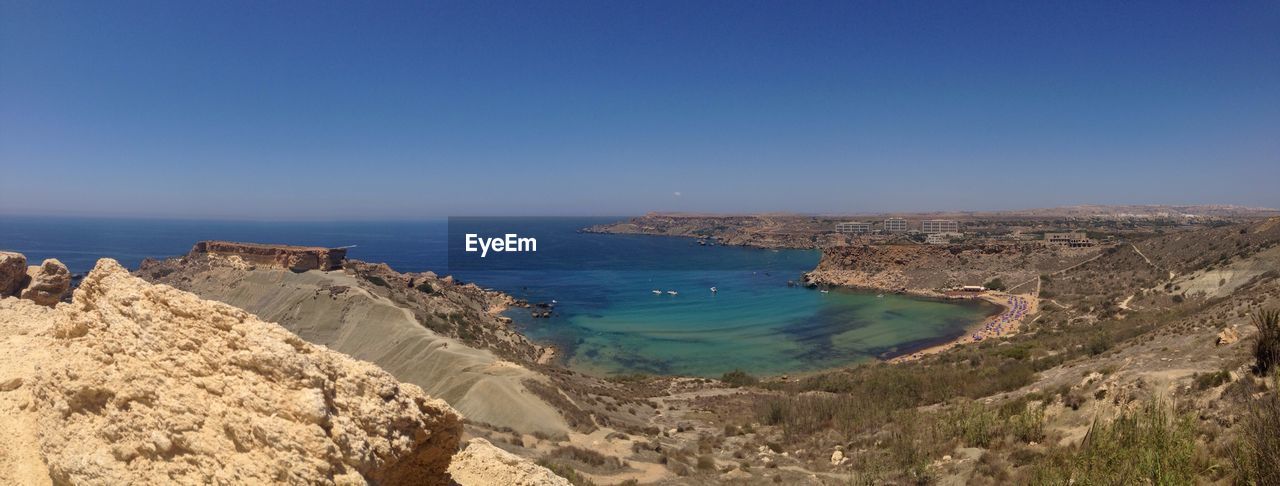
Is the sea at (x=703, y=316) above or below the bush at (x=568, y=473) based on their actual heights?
below

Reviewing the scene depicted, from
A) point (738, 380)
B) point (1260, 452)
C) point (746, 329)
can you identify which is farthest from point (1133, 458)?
point (746, 329)

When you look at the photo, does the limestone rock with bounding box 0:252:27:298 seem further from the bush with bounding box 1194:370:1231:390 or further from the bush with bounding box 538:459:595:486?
the bush with bounding box 1194:370:1231:390

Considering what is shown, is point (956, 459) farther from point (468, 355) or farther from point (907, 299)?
point (907, 299)

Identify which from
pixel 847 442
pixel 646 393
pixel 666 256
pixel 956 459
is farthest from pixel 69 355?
pixel 666 256

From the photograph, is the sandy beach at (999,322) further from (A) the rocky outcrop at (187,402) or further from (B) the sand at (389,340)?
(A) the rocky outcrop at (187,402)

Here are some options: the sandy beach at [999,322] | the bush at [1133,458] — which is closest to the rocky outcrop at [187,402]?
the bush at [1133,458]
